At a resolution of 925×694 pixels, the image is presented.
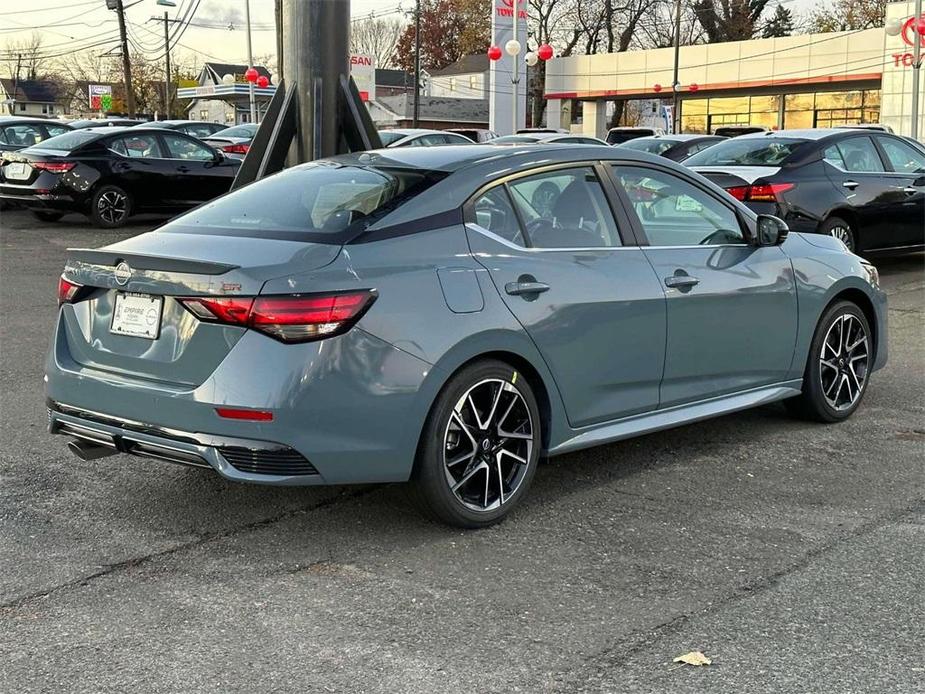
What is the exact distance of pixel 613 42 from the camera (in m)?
73.9

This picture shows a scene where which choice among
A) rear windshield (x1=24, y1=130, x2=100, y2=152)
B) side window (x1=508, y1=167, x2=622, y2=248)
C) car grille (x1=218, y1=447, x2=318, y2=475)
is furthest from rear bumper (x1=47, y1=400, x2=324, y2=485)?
rear windshield (x1=24, y1=130, x2=100, y2=152)

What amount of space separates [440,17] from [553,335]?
327ft

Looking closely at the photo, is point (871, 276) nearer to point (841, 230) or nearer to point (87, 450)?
point (87, 450)

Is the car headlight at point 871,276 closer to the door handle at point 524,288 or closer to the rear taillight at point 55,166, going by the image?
the door handle at point 524,288

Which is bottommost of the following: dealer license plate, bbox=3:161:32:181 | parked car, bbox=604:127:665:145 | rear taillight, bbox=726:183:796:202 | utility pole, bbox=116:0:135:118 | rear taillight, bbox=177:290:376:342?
rear taillight, bbox=177:290:376:342

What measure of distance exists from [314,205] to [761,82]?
52.6 meters

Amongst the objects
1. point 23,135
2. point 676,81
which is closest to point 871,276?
point 23,135

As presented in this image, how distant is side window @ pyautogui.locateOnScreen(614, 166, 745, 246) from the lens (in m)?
5.26

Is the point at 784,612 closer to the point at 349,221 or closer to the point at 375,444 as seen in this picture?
the point at 375,444

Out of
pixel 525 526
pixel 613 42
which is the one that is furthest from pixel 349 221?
pixel 613 42

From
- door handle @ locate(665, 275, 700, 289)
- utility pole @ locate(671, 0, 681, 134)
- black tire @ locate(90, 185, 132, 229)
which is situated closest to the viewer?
door handle @ locate(665, 275, 700, 289)

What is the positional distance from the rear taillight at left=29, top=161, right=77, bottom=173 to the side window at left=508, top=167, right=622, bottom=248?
43.0ft

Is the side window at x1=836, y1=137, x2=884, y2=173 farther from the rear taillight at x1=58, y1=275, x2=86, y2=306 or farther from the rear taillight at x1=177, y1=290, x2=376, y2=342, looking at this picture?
the rear taillight at x1=58, y1=275, x2=86, y2=306

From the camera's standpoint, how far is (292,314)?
154 inches
